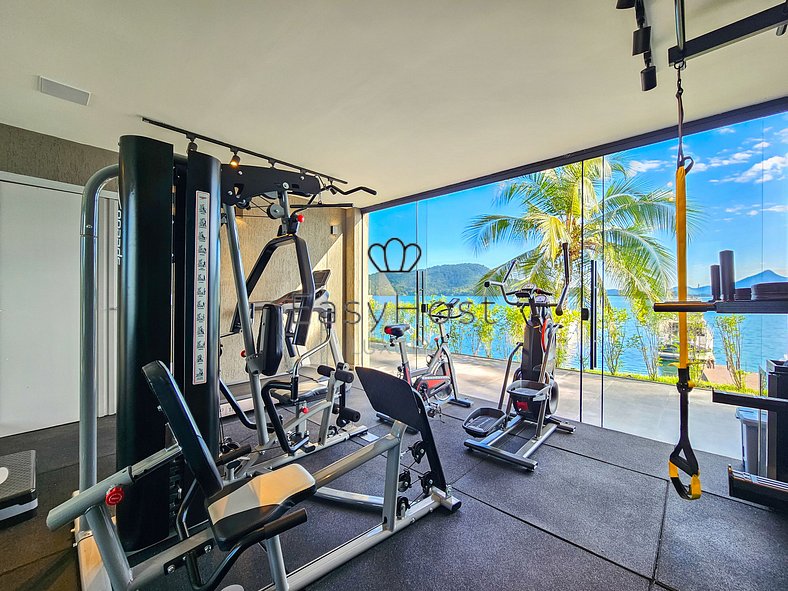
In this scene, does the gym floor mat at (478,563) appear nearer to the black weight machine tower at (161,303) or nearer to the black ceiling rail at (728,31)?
the black weight machine tower at (161,303)

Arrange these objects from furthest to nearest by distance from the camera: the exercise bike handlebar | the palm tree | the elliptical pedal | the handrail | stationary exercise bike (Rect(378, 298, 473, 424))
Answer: the exercise bike handlebar, stationary exercise bike (Rect(378, 298, 473, 424)), the palm tree, the elliptical pedal, the handrail

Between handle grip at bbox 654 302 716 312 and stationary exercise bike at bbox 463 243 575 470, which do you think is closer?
handle grip at bbox 654 302 716 312

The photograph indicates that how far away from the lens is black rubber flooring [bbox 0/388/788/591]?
1660mm

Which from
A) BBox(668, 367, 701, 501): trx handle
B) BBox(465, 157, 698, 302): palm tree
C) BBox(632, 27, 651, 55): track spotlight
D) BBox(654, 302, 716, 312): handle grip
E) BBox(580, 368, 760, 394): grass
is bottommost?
BBox(580, 368, 760, 394): grass

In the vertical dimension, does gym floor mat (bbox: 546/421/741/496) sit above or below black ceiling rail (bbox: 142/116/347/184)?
below

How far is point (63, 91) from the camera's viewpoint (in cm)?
253

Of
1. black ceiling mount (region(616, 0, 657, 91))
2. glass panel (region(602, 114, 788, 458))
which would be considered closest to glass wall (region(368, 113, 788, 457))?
glass panel (region(602, 114, 788, 458))

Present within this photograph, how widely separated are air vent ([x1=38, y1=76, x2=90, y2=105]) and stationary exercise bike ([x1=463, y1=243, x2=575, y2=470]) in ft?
11.9

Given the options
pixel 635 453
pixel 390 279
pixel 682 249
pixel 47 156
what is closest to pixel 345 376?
pixel 682 249

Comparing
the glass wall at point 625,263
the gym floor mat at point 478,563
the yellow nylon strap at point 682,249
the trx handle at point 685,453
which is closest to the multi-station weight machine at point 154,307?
the gym floor mat at point 478,563

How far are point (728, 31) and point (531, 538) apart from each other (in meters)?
2.65

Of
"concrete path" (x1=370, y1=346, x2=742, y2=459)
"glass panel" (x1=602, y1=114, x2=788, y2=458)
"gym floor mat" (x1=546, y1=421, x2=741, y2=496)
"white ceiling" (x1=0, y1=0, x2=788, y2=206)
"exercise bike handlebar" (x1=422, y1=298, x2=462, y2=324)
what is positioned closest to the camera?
"white ceiling" (x1=0, y1=0, x2=788, y2=206)

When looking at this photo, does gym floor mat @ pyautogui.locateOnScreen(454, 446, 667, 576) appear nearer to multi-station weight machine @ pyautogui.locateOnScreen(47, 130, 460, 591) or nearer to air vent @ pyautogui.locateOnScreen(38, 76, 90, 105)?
multi-station weight machine @ pyautogui.locateOnScreen(47, 130, 460, 591)

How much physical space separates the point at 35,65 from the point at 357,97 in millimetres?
2097
